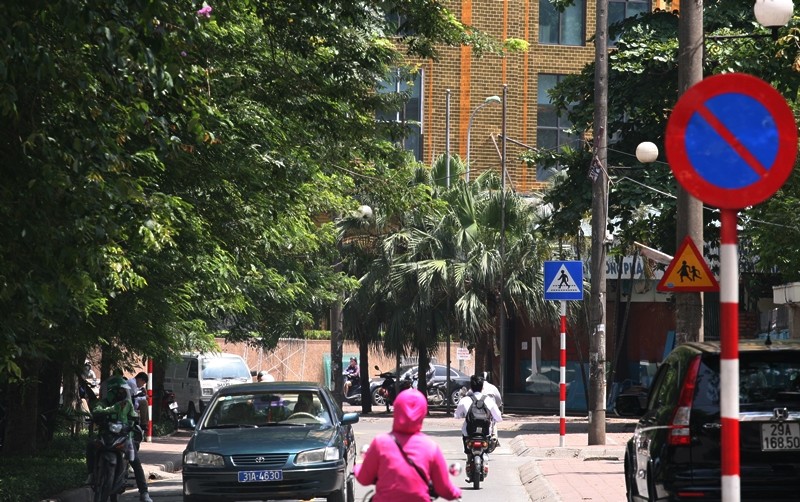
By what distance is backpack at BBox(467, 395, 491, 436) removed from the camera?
18.8m

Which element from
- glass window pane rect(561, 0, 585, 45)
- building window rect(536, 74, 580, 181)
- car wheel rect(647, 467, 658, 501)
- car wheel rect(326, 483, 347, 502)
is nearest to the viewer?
car wheel rect(647, 467, 658, 501)

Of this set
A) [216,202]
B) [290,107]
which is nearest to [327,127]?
[290,107]

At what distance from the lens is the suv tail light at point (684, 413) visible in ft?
30.8

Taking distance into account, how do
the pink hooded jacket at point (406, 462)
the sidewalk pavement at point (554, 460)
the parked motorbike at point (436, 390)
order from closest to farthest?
the pink hooded jacket at point (406, 462), the sidewalk pavement at point (554, 460), the parked motorbike at point (436, 390)

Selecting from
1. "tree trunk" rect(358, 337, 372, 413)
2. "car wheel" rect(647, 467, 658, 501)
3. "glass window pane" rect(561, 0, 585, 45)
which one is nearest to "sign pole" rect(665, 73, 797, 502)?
"car wheel" rect(647, 467, 658, 501)

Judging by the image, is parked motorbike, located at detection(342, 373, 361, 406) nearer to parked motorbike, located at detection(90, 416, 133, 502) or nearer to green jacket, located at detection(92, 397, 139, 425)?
green jacket, located at detection(92, 397, 139, 425)

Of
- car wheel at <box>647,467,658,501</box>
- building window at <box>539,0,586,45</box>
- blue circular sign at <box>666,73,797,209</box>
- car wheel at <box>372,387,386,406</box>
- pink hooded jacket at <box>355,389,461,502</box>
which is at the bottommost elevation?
car wheel at <box>372,387,386,406</box>

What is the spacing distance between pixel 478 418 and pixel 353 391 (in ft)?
106

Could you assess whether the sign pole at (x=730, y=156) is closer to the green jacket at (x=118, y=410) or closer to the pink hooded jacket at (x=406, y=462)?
the pink hooded jacket at (x=406, y=462)

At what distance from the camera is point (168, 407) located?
121 ft

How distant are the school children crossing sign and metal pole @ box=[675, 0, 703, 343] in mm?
8073

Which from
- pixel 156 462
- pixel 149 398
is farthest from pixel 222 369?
pixel 156 462

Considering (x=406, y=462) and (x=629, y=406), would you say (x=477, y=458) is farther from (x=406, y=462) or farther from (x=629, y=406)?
(x=406, y=462)

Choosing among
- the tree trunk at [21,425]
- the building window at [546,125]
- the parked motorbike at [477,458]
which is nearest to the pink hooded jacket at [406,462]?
the parked motorbike at [477,458]
